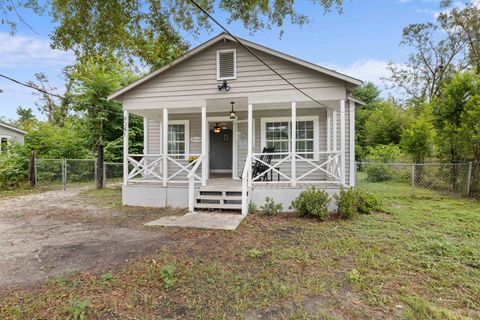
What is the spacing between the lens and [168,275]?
9.77 ft

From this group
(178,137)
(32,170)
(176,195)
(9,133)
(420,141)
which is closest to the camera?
(176,195)

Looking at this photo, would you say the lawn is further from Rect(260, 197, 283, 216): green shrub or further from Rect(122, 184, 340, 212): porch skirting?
Rect(122, 184, 340, 212): porch skirting

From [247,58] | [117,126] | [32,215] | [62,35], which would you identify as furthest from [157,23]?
[117,126]

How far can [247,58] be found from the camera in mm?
6855

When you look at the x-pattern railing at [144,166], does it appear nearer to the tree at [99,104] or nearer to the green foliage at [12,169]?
the tree at [99,104]

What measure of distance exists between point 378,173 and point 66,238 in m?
12.6

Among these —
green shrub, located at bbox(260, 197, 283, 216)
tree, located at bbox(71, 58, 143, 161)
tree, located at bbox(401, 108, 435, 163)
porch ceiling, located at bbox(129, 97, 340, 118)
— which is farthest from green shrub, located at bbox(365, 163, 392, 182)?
tree, located at bbox(71, 58, 143, 161)

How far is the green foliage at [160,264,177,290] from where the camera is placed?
2.81 metres

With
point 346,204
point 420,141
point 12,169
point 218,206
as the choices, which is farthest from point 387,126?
point 12,169

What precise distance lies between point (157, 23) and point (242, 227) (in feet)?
15.2

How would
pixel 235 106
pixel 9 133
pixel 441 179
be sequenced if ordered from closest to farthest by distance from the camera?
pixel 235 106, pixel 441 179, pixel 9 133

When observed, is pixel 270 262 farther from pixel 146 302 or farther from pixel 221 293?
pixel 146 302

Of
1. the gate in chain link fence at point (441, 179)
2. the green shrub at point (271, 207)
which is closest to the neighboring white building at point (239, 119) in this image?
the green shrub at point (271, 207)

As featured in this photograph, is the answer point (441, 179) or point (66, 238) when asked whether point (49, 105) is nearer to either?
point (66, 238)
